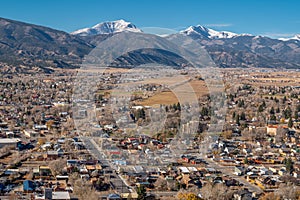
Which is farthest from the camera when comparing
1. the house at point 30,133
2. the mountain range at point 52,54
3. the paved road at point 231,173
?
the mountain range at point 52,54

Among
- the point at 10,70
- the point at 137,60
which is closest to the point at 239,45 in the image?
the point at 137,60

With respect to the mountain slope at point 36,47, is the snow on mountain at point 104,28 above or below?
above

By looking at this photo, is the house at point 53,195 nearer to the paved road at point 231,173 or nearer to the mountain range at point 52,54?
the paved road at point 231,173

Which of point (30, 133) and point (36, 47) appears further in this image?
point (36, 47)

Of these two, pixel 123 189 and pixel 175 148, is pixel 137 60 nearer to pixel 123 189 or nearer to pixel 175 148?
pixel 175 148

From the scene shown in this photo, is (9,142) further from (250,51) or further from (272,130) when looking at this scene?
(250,51)

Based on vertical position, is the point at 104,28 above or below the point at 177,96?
above

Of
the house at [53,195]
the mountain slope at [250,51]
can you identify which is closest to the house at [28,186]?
the house at [53,195]

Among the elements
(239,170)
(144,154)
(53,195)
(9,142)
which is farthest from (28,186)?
(239,170)

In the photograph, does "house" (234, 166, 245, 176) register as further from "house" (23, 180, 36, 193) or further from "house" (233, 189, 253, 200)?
"house" (23, 180, 36, 193)
